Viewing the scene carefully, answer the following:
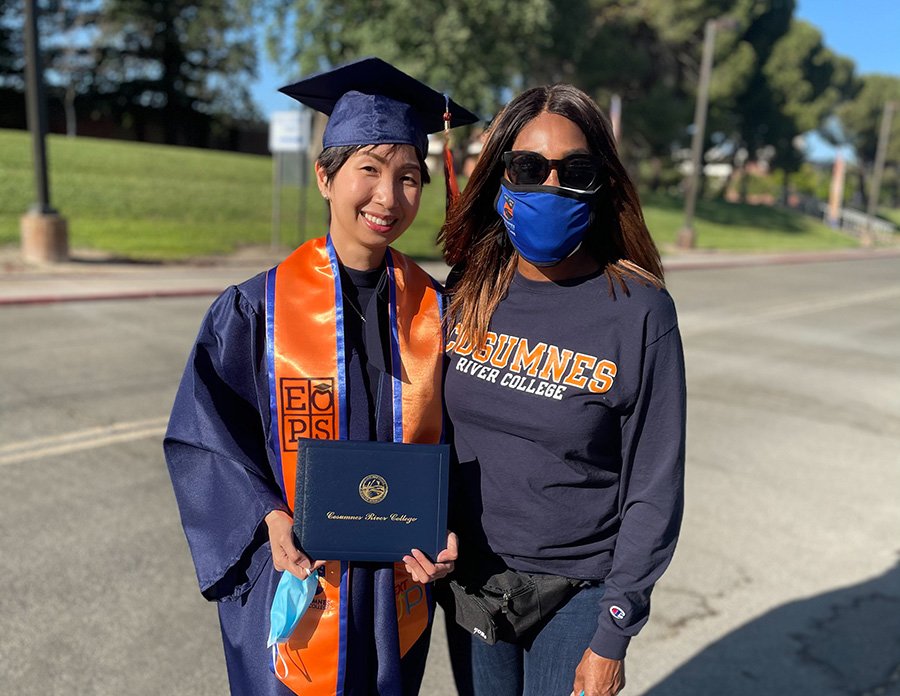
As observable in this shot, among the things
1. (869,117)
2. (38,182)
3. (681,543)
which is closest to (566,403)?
(681,543)

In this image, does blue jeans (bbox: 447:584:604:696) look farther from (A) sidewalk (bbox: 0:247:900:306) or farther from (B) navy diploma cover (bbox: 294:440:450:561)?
(A) sidewalk (bbox: 0:247:900:306)

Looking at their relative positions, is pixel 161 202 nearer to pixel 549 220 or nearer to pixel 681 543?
pixel 681 543

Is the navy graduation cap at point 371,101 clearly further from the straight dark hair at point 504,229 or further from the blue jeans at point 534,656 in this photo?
the blue jeans at point 534,656

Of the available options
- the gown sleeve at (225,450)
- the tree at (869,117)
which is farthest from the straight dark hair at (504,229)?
the tree at (869,117)

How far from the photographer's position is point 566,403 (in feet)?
5.61

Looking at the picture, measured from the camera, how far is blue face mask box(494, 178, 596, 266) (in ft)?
5.90

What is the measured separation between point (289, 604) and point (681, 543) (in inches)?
126

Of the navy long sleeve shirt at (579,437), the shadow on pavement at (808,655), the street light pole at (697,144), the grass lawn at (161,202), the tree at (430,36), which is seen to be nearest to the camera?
the navy long sleeve shirt at (579,437)

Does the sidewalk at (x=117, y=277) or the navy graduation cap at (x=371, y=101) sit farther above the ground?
the navy graduation cap at (x=371, y=101)

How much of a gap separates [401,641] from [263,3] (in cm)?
2660

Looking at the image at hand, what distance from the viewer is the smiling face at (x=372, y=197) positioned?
1.74m

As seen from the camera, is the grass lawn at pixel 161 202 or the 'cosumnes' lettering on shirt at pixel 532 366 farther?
the grass lawn at pixel 161 202

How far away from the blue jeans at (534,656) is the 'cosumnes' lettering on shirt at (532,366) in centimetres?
48

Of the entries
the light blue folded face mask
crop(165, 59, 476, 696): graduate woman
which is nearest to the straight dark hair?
crop(165, 59, 476, 696): graduate woman
